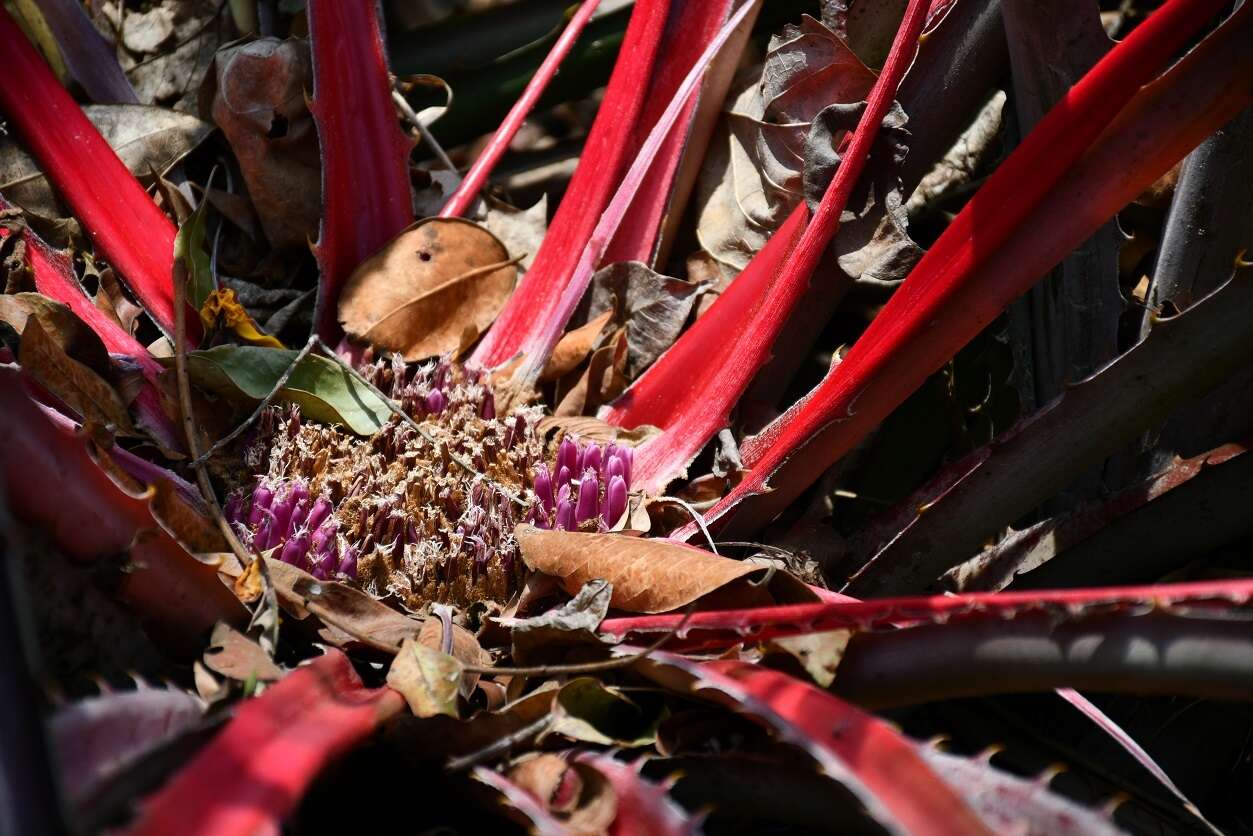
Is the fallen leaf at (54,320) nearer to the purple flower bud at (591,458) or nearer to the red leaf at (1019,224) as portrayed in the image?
the purple flower bud at (591,458)

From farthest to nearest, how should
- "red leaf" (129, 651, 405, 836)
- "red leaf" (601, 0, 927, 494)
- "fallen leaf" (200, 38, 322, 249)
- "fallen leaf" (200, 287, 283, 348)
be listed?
"fallen leaf" (200, 38, 322, 249), "fallen leaf" (200, 287, 283, 348), "red leaf" (601, 0, 927, 494), "red leaf" (129, 651, 405, 836)

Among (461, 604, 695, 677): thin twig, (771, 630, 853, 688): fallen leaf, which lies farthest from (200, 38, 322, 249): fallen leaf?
(771, 630, 853, 688): fallen leaf

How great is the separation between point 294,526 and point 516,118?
61 centimetres

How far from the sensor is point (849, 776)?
69 cm

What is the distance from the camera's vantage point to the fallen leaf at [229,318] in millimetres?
1219

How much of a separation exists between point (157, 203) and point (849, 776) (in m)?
1.14

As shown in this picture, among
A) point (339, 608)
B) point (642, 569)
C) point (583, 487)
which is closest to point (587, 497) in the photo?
point (583, 487)

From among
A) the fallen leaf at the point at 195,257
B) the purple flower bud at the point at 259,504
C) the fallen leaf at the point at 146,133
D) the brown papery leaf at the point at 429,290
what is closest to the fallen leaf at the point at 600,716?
the purple flower bud at the point at 259,504

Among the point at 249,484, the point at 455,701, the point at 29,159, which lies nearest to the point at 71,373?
the point at 249,484

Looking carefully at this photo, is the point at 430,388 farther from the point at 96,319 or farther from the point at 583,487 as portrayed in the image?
the point at 96,319

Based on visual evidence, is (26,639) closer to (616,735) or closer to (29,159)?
(616,735)

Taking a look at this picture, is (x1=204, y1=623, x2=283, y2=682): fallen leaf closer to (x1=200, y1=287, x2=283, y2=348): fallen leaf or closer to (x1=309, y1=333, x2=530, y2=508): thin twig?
(x1=309, y1=333, x2=530, y2=508): thin twig

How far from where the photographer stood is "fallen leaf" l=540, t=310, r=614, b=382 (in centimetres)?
130

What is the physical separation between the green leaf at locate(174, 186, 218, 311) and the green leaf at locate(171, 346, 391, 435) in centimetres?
14
